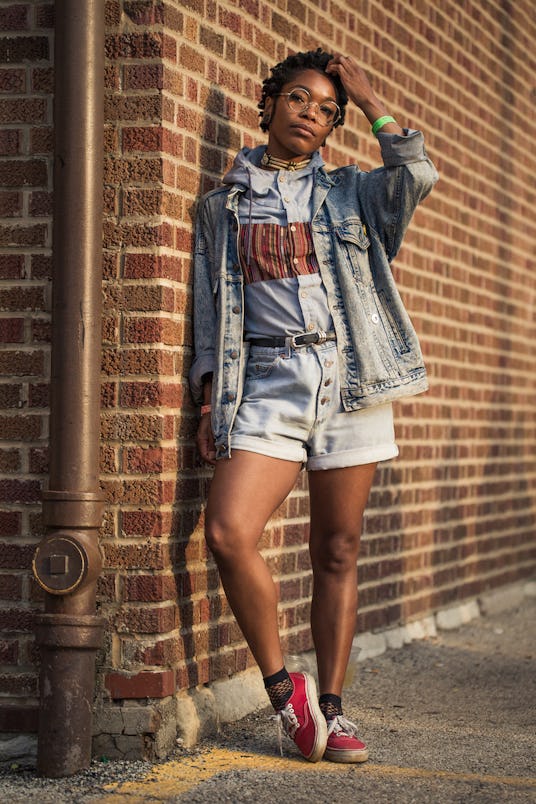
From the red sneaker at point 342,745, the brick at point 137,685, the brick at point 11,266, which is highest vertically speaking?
the brick at point 11,266

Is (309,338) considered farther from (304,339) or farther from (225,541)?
(225,541)

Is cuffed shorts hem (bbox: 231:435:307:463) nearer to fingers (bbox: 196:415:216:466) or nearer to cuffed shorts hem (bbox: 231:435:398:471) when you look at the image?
cuffed shorts hem (bbox: 231:435:398:471)

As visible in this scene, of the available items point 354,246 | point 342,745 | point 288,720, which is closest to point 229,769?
point 288,720

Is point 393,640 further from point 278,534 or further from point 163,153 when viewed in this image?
point 163,153

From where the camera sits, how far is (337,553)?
14.1 feet

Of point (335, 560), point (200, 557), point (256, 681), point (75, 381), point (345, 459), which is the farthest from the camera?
point (256, 681)

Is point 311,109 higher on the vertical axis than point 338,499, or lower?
higher

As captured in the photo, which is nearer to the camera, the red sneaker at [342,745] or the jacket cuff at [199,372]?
the red sneaker at [342,745]

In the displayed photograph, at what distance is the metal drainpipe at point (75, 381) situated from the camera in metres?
3.91

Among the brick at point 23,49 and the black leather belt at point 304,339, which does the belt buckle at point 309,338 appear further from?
the brick at point 23,49

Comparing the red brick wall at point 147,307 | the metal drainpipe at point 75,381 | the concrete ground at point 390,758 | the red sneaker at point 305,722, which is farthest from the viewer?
the red brick wall at point 147,307

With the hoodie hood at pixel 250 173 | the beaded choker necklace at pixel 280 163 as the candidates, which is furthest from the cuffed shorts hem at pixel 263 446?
the beaded choker necklace at pixel 280 163

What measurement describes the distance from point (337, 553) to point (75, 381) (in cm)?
105

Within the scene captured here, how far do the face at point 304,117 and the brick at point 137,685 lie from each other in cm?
178
